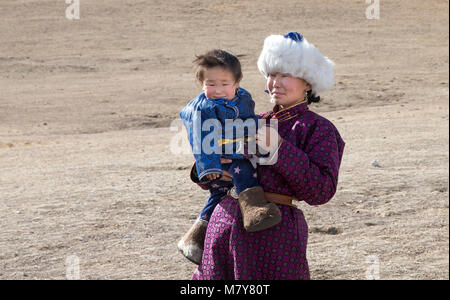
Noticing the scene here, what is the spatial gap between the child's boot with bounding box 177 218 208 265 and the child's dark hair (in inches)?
22.1

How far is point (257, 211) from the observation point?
2.48 metres

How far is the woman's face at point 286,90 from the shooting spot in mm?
2664

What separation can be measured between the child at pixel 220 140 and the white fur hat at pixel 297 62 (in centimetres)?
15

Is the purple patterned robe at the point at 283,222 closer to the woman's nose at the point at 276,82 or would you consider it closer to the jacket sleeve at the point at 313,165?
the jacket sleeve at the point at 313,165

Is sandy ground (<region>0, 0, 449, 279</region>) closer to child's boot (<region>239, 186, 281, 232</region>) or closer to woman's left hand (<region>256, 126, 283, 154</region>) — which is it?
child's boot (<region>239, 186, 281, 232</region>)

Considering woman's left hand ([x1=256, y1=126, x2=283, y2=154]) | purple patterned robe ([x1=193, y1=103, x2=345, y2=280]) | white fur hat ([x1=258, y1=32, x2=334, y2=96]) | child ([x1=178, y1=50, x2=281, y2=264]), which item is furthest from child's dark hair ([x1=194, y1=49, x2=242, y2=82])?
woman's left hand ([x1=256, y1=126, x2=283, y2=154])

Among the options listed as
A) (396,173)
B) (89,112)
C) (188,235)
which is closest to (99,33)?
(89,112)

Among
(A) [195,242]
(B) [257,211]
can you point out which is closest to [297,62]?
(B) [257,211]

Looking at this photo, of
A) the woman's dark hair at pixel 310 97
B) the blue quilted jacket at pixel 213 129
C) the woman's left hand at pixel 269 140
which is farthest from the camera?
the woman's dark hair at pixel 310 97

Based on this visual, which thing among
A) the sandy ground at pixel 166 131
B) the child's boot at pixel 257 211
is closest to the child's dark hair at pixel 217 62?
the child's boot at pixel 257 211

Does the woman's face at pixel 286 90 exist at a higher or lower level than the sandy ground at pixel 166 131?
higher

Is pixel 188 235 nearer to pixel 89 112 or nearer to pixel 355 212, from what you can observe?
pixel 355 212

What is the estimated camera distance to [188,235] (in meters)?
2.87

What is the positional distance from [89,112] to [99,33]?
339 inches
